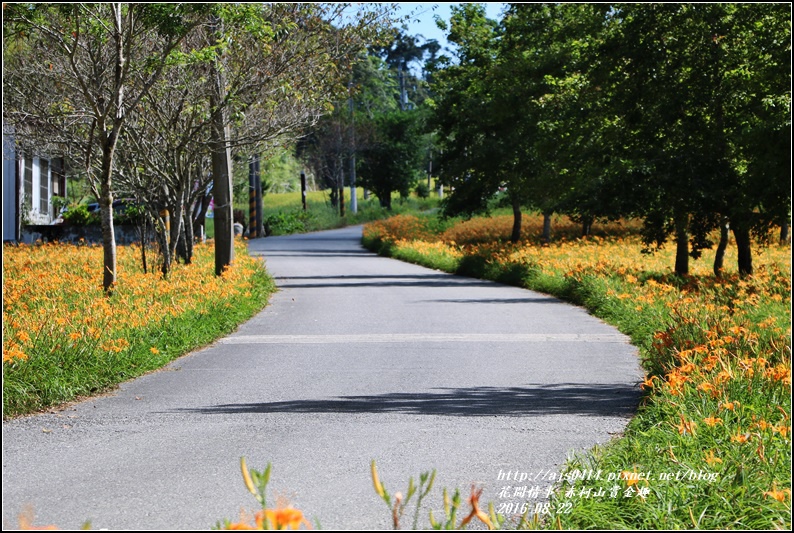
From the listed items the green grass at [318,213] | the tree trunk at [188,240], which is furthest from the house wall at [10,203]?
the green grass at [318,213]

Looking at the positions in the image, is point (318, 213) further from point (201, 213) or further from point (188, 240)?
point (188, 240)

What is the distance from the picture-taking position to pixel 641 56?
792 inches

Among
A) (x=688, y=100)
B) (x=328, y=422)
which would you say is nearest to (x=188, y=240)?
(x=688, y=100)

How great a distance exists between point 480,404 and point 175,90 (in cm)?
1214

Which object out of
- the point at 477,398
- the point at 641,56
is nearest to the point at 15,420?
the point at 477,398

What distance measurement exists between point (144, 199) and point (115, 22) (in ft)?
22.5

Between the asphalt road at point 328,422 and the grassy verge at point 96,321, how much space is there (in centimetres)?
28

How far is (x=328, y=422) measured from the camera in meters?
7.97

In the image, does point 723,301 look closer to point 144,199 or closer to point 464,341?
point 464,341

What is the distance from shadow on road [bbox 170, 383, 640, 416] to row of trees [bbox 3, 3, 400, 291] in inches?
276

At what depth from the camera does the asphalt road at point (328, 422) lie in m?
5.66

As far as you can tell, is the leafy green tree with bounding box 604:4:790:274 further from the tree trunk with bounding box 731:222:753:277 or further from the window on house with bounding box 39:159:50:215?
the window on house with bounding box 39:159:50:215

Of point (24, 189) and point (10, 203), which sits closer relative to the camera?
point (10, 203)

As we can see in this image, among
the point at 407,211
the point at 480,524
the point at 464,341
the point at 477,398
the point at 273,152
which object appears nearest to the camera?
the point at 480,524
